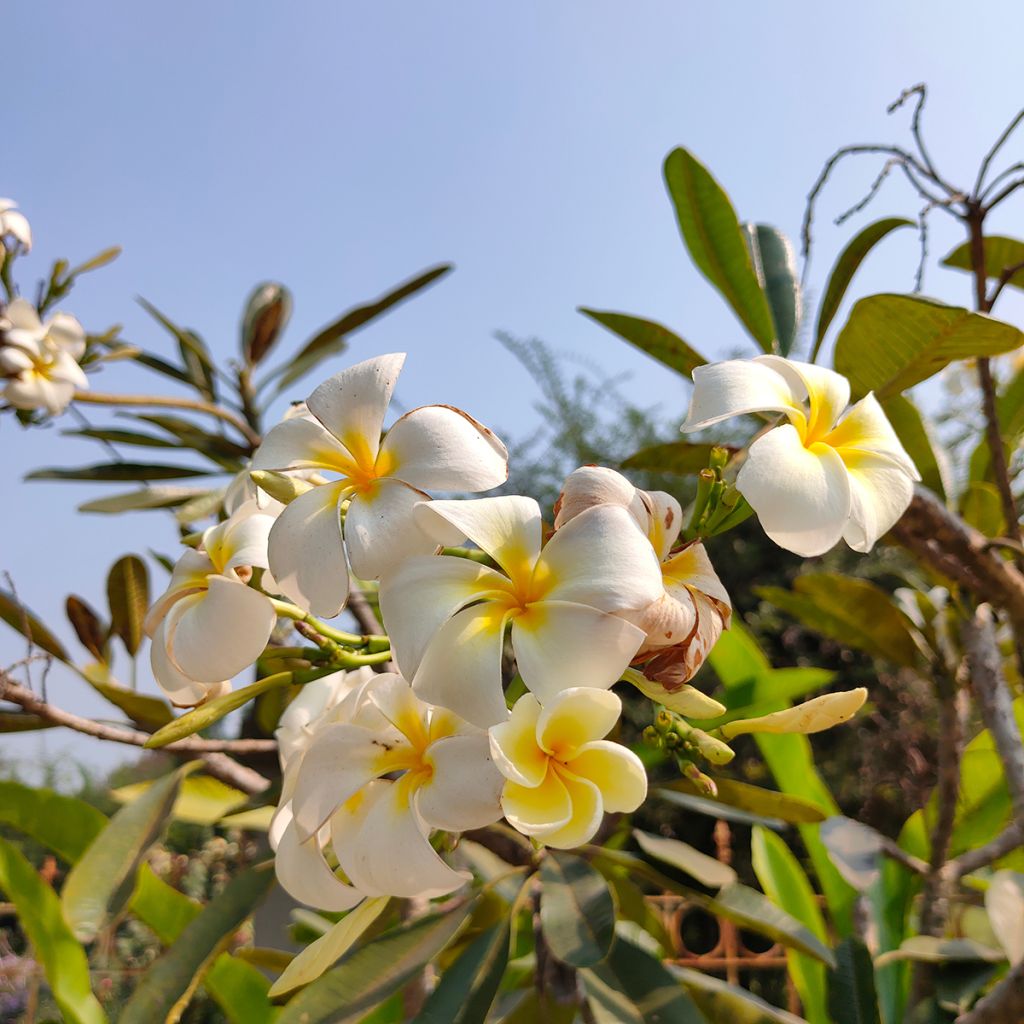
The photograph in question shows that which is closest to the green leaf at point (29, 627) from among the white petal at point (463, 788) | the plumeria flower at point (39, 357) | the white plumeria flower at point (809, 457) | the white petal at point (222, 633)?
the plumeria flower at point (39, 357)

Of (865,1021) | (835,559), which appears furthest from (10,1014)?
(835,559)

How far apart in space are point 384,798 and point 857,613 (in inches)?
35.7

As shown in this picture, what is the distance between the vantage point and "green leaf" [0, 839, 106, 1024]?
1.07 m

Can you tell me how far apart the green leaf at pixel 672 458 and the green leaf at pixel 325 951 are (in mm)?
552

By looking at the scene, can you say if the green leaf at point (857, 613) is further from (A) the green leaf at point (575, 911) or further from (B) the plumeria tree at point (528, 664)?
(A) the green leaf at point (575, 911)

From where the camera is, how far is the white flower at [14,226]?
47.9 inches

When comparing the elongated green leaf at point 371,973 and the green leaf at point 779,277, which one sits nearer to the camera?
the elongated green leaf at point 371,973

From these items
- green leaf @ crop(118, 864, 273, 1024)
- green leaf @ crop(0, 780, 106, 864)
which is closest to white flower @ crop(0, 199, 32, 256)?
green leaf @ crop(0, 780, 106, 864)

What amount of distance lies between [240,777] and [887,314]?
894 millimetres

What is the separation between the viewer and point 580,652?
0.34 metres

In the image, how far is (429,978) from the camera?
42.8 inches

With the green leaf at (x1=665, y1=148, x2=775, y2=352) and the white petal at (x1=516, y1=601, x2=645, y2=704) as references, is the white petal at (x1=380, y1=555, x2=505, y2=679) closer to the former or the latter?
the white petal at (x1=516, y1=601, x2=645, y2=704)

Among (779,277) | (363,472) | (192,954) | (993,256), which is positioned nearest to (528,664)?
(363,472)

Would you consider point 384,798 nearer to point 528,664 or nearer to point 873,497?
point 528,664
